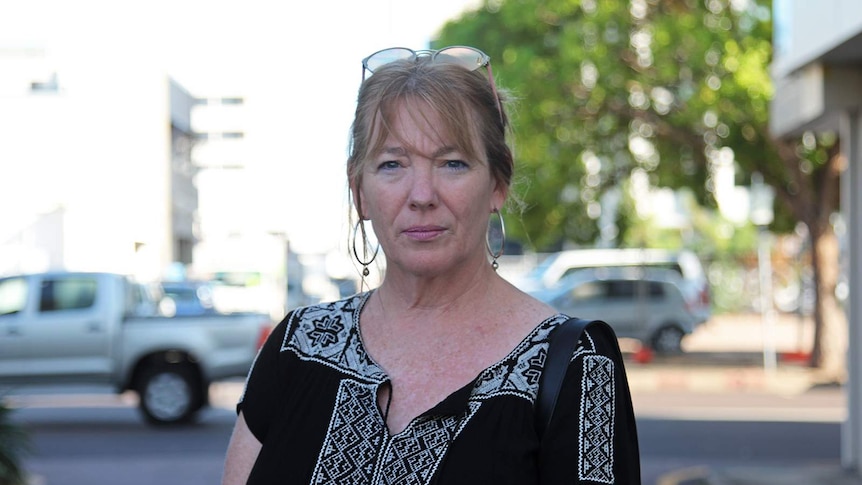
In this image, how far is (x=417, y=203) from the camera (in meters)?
2.44

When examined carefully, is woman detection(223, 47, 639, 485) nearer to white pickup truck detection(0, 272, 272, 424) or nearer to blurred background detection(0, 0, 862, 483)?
blurred background detection(0, 0, 862, 483)

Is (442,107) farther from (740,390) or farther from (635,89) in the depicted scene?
(635,89)

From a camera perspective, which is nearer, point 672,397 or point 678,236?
point 672,397

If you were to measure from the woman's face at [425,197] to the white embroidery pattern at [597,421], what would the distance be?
352 mm

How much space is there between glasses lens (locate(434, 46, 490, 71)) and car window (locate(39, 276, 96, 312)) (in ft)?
44.6

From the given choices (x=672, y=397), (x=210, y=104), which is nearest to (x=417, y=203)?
(x=672, y=397)

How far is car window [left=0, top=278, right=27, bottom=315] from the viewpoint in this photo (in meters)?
15.6

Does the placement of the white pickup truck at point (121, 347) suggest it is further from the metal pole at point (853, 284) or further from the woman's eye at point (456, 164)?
the woman's eye at point (456, 164)

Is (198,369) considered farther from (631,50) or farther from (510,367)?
(510,367)

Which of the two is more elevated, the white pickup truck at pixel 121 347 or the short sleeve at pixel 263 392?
the short sleeve at pixel 263 392

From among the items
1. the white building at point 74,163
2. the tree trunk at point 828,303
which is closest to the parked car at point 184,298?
the tree trunk at point 828,303

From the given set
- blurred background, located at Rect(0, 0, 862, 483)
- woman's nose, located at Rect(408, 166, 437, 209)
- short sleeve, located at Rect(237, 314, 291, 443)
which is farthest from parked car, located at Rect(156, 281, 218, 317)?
woman's nose, located at Rect(408, 166, 437, 209)

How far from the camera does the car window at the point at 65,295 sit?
15617 mm

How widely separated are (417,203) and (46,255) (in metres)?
47.6
